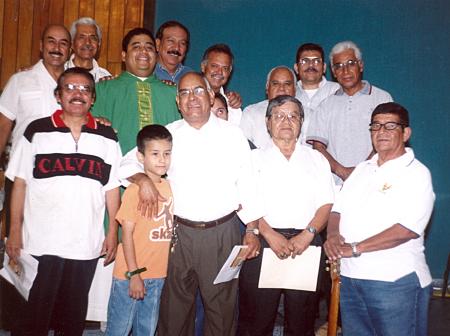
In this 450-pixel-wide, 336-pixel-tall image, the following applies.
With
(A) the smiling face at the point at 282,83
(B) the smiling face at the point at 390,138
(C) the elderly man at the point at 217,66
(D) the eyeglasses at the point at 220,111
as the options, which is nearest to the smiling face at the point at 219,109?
(D) the eyeglasses at the point at 220,111

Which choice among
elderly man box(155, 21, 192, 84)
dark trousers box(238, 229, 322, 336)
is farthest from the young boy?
elderly man box(155, 21, 192, 84)

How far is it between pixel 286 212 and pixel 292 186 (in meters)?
0.16

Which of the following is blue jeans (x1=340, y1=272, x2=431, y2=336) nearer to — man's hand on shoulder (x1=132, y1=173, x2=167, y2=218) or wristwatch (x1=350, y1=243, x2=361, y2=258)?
wristwatch (x1=350, y1=243, x2=361, y2=258)

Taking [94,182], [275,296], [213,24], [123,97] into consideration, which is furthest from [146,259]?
[213,24]

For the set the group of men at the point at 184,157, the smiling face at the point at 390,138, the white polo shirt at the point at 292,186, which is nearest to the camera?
the smiling face at the point at 390,138

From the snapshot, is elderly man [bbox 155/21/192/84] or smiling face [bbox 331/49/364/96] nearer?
smiling face [bbox 331/49/364/96]

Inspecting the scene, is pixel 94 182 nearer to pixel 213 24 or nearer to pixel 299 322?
pixel 299 322

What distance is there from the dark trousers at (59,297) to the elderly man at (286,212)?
3.17 feet

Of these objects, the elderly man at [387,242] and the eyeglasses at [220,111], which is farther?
the eyeglasses at [220,111]

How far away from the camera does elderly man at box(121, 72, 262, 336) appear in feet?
9.05

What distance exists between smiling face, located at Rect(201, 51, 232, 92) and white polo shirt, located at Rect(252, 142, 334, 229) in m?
1.01

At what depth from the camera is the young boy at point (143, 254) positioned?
266cm

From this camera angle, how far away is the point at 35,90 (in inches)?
130

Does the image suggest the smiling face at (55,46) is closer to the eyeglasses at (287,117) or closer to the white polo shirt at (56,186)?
the white polo shirt at (56,186)
